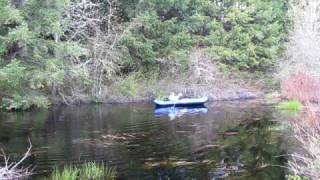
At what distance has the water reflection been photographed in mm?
23781

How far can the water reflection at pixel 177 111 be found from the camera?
23.8 meters

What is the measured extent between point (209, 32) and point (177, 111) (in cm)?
1299

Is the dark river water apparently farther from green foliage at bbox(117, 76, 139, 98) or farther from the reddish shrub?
green foliage at bbox(117, 76, 139, 98)

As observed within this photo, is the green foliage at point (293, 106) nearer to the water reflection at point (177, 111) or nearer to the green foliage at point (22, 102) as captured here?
the water reflection at point (177, 111)

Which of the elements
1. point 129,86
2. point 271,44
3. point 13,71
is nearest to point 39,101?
point 13,71

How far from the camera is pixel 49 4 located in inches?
972

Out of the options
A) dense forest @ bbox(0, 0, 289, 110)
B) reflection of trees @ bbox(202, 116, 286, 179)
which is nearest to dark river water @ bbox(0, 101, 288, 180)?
reflection of trees @ bbox(202, 116, 286, 179)

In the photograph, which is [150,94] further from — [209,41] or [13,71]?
[13,71]

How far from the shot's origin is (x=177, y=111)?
2583 centimetres

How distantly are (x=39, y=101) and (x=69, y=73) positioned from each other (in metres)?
3.02

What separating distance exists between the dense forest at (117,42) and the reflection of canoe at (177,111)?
189 inches

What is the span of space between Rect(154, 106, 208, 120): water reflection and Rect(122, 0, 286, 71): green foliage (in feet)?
23.9

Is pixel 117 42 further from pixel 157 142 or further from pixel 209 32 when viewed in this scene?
pixel 157 142

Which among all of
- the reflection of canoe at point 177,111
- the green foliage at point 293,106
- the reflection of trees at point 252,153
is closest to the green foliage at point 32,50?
the reflection of canoe at point 177,111
